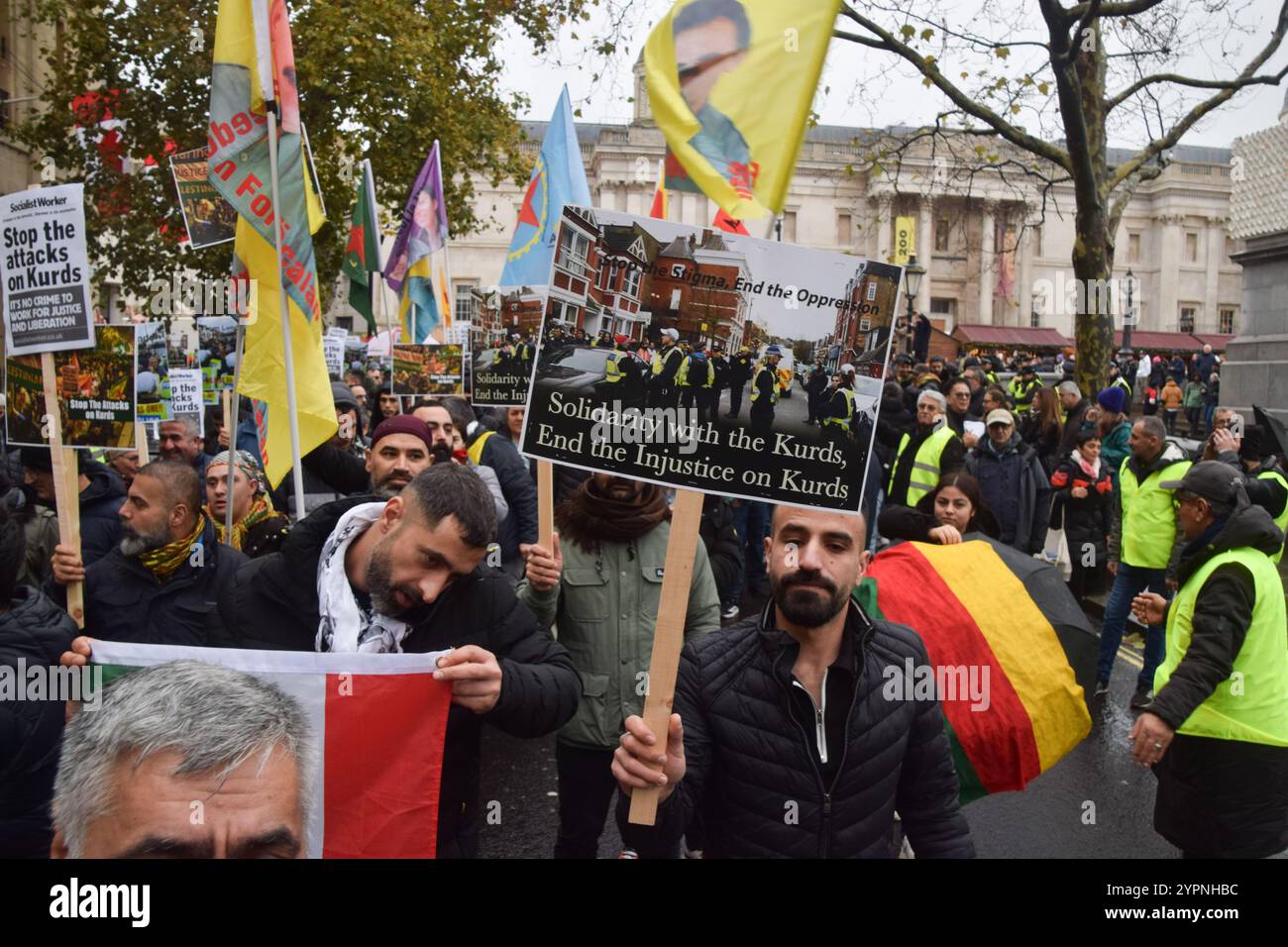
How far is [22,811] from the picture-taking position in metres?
2.81

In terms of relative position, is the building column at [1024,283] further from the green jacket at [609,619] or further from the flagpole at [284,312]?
the green jacket at [609,619]

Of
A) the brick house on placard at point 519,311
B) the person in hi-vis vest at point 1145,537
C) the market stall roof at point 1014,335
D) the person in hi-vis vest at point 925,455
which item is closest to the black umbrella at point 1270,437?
the person in hi-vis vest at point 1145,537

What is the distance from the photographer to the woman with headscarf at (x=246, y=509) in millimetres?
4840

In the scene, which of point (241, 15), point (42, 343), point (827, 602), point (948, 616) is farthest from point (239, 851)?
point (241, 15)

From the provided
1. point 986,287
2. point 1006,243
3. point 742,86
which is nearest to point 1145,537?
point 742,86

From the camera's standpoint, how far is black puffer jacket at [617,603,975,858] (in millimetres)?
2492

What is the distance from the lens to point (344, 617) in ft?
8.43

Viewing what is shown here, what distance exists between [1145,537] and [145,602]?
5.74m

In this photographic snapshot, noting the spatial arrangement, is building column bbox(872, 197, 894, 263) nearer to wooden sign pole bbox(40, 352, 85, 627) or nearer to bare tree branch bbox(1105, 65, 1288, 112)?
bare tree branch bbox(1105, 65, 1288, 112)

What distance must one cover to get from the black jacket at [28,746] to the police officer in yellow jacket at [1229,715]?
3203 millimetres

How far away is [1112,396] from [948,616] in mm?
6998

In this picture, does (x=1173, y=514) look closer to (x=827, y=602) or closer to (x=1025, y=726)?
(x=1025, y=726)

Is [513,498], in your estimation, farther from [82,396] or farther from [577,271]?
[577,271]
